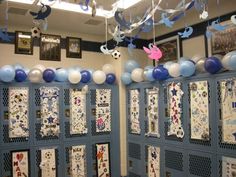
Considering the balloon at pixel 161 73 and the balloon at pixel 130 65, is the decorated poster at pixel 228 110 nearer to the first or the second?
the balloon at pixel 161 73

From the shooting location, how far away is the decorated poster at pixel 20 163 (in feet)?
14.0

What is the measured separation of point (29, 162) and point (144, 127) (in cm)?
191

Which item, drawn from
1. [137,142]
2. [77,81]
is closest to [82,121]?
[77,81]

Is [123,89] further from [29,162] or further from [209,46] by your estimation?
[29,162]

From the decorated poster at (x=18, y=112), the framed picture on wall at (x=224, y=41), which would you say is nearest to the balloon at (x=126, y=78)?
the framed picture on wall at (x=224, y=41)

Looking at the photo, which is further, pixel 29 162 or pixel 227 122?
pixel 29 162

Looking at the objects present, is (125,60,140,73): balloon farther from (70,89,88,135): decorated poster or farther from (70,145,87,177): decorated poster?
(70,145,87,177): decorated poster

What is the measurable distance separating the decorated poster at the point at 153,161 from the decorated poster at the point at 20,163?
191cm

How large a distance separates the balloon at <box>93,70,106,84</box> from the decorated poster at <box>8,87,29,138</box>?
3.67ft

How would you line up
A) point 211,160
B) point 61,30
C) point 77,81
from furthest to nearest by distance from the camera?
1. point 61,30
2. point 77,81
3. point 211,160

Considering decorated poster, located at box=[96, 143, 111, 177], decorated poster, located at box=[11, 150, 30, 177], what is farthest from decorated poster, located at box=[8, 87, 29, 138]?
decorated poster, located at box=[96, 143, 111, 177]

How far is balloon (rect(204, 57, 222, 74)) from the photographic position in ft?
11.2

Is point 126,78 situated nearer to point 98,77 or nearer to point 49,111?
point 98,77

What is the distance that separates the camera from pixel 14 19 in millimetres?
4680
